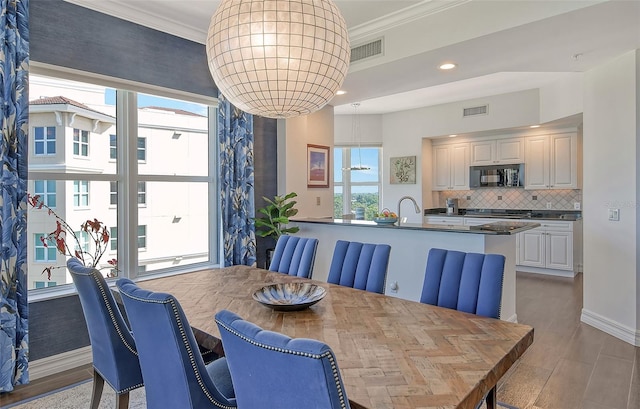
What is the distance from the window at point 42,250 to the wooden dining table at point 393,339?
1311 mm

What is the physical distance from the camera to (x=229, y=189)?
405cm

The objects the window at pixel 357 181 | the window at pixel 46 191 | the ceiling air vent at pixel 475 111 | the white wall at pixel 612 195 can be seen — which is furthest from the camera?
the window at pixel 357 181

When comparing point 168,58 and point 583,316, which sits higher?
point 168,58

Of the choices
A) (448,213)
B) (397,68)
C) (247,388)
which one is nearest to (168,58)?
(397,68)

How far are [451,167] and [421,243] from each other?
414 centimetres

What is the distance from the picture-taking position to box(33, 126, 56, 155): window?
3.01m

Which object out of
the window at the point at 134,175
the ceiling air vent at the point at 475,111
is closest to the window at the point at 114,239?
the window at the point at 134,175

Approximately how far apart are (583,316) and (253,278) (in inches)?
141

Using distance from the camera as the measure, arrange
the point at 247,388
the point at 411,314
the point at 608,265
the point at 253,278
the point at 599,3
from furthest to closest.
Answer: the point at 608,265 < the point at 253,278 < the point at 599,3 < the point at 411,314 < the point at 247,388

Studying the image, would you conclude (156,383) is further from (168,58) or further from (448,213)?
(448,213)

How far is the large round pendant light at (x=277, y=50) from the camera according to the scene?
1727mm

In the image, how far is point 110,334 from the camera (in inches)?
73.1

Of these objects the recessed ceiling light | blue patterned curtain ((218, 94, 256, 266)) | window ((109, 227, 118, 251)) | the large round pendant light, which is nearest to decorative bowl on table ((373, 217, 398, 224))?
blue patterned curtain ((218, 94, 256, 266))

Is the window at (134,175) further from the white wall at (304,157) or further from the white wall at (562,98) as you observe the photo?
the white wall at (562,98)
